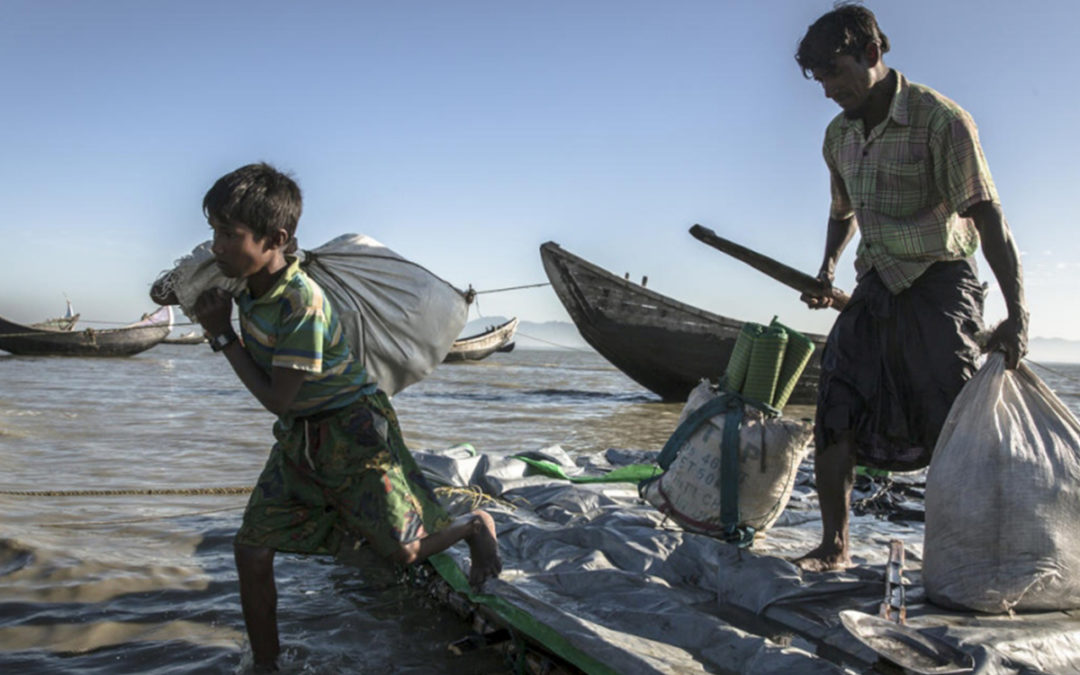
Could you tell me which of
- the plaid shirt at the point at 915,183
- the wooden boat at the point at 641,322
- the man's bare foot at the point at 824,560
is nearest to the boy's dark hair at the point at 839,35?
the plaid shirt at the point at 915,183

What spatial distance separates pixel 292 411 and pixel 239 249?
418 mm

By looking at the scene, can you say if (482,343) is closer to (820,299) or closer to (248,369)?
(820,299)

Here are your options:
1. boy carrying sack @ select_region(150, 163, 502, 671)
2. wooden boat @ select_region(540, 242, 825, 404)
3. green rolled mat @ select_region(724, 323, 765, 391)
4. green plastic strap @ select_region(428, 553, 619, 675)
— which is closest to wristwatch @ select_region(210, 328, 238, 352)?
boy carrying sack @ select_region(150, 163, 502, 671)

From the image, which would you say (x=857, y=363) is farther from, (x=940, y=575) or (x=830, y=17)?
(x=830, y=17)

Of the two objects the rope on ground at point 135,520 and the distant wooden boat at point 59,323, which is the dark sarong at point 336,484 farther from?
the distant wooden boat at point 59,323

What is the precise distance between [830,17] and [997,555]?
5.29 ft

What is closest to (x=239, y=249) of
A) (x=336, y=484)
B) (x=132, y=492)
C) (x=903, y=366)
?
(x=336, y=484)

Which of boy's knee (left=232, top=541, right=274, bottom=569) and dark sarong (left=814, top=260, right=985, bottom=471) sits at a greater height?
dark sarong (left=814, top=260, right=985, bottom=471)

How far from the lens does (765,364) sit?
2.78 m

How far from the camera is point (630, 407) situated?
1192 centimetres

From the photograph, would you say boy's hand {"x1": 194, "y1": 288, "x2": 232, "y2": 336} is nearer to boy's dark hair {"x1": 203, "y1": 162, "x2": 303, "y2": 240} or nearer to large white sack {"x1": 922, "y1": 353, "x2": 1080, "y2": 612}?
boy's dark hair {"x1": 203, "y1": 162, "x2": 303, "y2": 240}

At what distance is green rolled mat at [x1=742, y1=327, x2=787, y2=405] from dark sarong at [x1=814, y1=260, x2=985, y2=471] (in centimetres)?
19

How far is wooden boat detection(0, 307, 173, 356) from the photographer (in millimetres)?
21719

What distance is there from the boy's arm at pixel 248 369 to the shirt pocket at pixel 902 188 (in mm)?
1856
